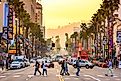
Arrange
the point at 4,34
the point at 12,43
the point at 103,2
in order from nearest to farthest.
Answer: the point at 4,34 → the point at 103,2 → the point at 12,43

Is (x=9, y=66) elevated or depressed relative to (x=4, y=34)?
depressed

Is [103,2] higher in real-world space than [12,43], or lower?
higher

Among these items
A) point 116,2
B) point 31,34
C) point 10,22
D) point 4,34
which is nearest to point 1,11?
point 10,22

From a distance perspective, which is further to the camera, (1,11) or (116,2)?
(1,11)

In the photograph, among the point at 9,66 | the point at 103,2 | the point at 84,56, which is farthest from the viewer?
the point at 84,56

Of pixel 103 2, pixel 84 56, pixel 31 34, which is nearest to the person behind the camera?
pixel 103 2

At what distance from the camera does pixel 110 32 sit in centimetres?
10294

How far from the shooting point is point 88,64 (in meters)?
85.2

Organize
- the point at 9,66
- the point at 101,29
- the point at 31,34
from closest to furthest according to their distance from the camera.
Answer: the point at 9,66 < the point at 101,29 < the point at 31,34

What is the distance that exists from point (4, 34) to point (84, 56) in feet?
128

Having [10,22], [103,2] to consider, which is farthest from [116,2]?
[10,22]

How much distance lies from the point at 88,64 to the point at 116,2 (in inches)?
688

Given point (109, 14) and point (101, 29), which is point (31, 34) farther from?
point (109, 14)

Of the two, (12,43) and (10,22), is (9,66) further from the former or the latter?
(12,43)
